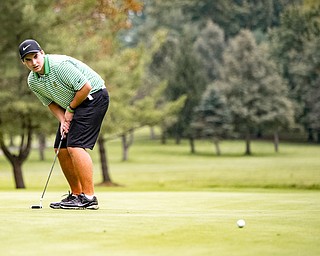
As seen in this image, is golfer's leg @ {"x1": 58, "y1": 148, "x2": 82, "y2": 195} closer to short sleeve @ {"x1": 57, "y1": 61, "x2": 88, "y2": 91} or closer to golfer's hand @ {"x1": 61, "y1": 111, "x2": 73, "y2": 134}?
golfer's hand @ {"x1": 61, "y1": 111, "x2": 73, "y2": 134}

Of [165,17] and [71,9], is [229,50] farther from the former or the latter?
[71,9]

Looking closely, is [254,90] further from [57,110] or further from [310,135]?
[57,110]

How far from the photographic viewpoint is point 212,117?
66.1 meters

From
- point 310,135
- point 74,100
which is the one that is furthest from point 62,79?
point 310,135

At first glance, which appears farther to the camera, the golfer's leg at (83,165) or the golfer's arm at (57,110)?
the golfer's arm at (57,110)

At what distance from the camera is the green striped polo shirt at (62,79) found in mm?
8289

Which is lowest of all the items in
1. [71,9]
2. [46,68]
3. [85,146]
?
[85,146]

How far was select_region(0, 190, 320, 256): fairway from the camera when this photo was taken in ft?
16.9

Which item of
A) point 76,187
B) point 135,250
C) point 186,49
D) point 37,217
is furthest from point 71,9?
point 186,49

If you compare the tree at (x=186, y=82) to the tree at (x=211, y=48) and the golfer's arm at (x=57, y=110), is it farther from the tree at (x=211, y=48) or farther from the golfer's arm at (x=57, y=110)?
the golfer's arm at (x=57, y=110)

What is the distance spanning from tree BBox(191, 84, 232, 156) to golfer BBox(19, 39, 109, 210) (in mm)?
56791

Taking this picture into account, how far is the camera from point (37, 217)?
684 centimetres

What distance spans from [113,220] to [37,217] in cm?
70

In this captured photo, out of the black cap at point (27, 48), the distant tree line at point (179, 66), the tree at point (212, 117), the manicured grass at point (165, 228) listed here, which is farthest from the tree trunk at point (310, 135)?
the black cap at point (27, 48)
